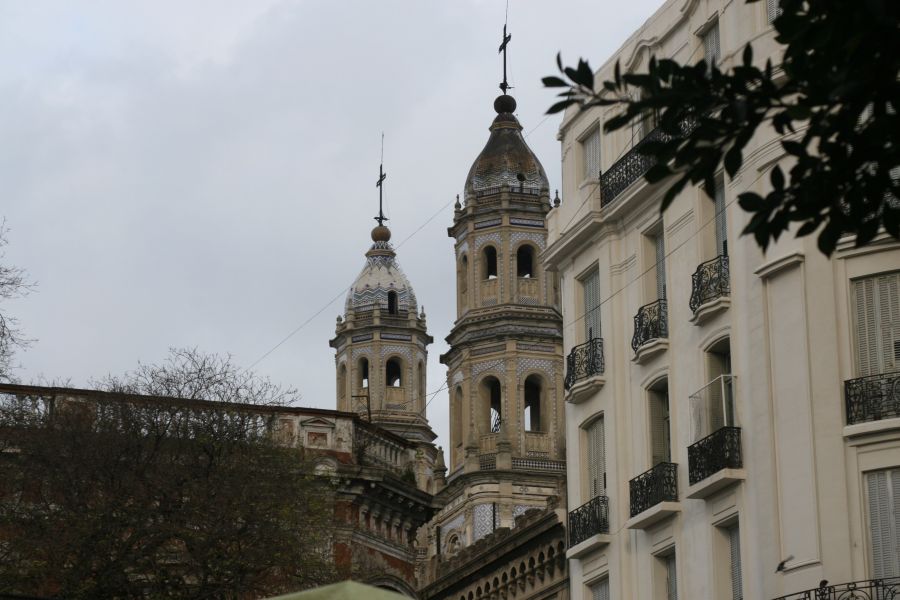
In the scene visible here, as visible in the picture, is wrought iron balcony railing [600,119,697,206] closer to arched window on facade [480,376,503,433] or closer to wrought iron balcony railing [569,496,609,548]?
wrought iron balcony railing [569,496,609,548]

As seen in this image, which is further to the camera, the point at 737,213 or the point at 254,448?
the point at 254,448

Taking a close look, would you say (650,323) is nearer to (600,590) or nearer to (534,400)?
(600,590)

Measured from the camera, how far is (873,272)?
2912cm

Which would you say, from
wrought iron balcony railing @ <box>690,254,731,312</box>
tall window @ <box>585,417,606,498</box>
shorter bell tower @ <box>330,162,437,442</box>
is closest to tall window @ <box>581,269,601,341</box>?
tall window @ <box>585,417,606,498</box>

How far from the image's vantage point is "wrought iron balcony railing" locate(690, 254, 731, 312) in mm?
32094

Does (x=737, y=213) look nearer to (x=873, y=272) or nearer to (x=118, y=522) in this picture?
(x=873, y=272)

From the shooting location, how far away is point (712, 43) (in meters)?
34.4

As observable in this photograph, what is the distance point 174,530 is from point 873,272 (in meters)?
15.1

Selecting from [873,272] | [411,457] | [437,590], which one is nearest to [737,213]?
[873,272]

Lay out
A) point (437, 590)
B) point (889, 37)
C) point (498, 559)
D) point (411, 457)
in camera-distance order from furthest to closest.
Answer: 1. point (411, 457)
2. point (437, 590)
3. point (498, 559)
4. point (889, 37)

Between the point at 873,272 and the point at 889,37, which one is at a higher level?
the point at 873,272

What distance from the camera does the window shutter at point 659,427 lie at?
34.5 metres

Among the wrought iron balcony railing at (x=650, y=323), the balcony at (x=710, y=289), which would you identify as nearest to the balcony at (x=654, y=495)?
the wrought iron balcony railing at (x=650, y=323)

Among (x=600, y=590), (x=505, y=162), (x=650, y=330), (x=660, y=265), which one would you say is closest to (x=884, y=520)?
(x=650, y=330)
